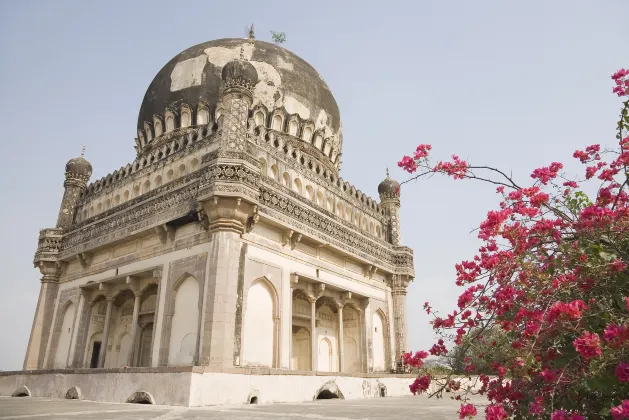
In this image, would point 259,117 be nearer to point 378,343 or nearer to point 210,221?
point 210,221

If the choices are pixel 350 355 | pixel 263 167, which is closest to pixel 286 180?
pixel 263 167

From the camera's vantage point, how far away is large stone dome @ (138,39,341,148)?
1727 centimetres

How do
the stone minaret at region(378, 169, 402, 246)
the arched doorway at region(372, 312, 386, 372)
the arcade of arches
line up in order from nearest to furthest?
the arcade of arches < the arched doorway at region(372, 312, 386, 372) < the stone minaret at region(378, 169, 402, 246)

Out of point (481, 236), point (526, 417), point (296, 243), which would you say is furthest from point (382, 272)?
point (526, 417)

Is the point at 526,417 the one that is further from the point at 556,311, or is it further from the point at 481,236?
the point at 481,236

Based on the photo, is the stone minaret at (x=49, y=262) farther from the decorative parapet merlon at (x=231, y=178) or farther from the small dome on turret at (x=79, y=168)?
the decorative parapet merlon at (x=231, y=178)

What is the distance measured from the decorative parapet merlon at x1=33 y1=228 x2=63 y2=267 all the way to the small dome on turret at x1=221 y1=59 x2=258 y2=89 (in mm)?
9078

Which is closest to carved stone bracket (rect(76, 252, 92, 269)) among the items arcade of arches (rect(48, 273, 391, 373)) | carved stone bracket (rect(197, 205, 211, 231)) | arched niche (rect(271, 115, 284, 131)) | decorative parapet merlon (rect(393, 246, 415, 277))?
arcade of arches (rect(48, 273, 391, 373))

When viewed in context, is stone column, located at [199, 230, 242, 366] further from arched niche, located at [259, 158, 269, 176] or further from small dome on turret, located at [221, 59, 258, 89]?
small dome on turret, located at [221, 59, 258, 89]

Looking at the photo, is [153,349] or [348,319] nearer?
[153,349]

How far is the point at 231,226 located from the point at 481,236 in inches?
294

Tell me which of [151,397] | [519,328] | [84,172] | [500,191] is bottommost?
[151,397]

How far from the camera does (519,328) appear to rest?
351 cm

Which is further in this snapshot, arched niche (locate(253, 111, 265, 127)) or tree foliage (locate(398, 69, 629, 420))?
arched niche (locate(253, 111, 265, 127))
